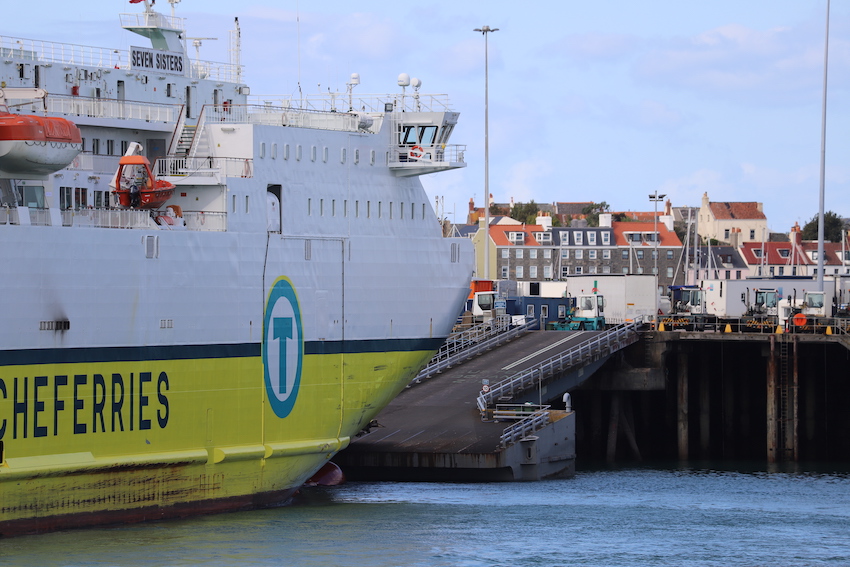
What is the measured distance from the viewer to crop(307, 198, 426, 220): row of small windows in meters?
35.9

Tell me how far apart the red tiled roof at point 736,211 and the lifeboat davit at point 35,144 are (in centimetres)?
12785

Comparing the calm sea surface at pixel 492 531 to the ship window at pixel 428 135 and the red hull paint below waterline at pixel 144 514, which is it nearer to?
the red hull paint below waterline at pixel 144 514

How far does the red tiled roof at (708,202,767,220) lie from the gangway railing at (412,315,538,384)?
92.7m

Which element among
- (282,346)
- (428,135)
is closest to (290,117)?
(428,135)

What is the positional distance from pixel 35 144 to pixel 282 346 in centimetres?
855

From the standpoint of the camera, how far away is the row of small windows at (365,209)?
35.9 m

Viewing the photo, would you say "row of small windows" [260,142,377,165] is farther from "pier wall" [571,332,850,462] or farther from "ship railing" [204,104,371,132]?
"pier wall" [571,332,850,462]

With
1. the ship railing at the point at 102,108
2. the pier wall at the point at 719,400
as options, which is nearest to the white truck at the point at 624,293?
the pier wall at the point at 719,400

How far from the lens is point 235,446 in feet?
109

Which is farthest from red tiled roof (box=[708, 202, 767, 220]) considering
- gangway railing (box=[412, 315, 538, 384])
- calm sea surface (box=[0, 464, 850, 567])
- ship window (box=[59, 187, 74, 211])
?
ship window (box=[59, 187, 74, 211])

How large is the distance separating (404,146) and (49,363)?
13.5m

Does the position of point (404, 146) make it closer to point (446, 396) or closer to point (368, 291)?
point (368, 291)

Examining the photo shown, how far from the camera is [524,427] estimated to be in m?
41.6

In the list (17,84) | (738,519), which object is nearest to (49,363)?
(17,84)
